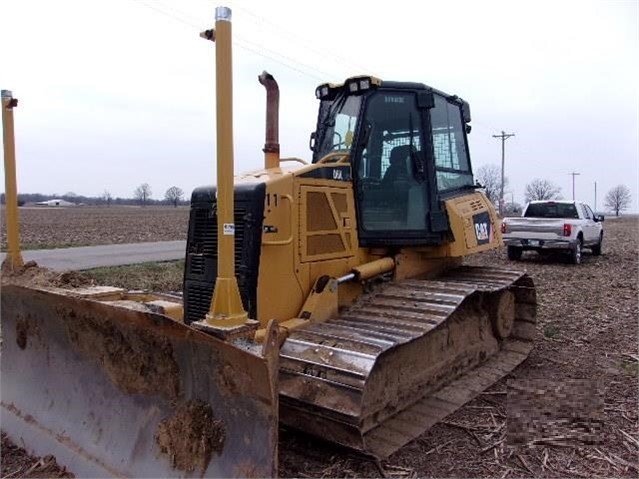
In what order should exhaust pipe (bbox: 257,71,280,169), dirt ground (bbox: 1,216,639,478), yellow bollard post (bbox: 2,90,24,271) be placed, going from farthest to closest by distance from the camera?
exhaust pipe (bbox: 257,71,280,169) → yellow bollard post (bbox: 2,90,24,271) → dirt ground (bbox: 1,216,639,478)

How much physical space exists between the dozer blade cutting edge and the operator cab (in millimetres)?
580

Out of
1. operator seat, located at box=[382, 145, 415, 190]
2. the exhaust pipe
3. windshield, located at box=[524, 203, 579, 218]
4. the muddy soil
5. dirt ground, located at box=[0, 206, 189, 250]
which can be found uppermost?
the exhaust pipe

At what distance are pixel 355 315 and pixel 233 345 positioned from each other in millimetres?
1647

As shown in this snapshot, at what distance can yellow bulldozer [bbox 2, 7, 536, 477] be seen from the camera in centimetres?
330

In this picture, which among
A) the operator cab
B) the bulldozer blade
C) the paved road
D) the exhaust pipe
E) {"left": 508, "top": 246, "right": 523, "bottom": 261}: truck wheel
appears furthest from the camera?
{"left": 508, "top": 246, "right": 523, "bottom": 261}: truck wheel

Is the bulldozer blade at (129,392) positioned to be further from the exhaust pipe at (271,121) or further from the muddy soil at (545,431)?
the exhaust pipe at (271,121)

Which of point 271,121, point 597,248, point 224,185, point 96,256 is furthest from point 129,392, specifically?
point 597,248

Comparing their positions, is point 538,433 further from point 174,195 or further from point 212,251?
point 174,195

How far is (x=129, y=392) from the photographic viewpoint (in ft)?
12.3

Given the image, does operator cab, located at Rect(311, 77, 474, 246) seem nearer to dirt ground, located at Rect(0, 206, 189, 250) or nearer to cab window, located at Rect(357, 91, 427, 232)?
cab window, located at Rect(357, 91, 427, 232)

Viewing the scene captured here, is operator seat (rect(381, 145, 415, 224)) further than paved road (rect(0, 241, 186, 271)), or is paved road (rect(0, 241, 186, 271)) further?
paved road (rect(0, 241, 186, 271))

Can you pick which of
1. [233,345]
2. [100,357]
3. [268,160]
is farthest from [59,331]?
[268,160]

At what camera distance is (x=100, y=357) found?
393cm

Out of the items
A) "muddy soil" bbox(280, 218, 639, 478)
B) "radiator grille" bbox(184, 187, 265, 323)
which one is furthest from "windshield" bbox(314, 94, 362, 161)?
"muddy soil" bbox(280, 218, 639, 478)
